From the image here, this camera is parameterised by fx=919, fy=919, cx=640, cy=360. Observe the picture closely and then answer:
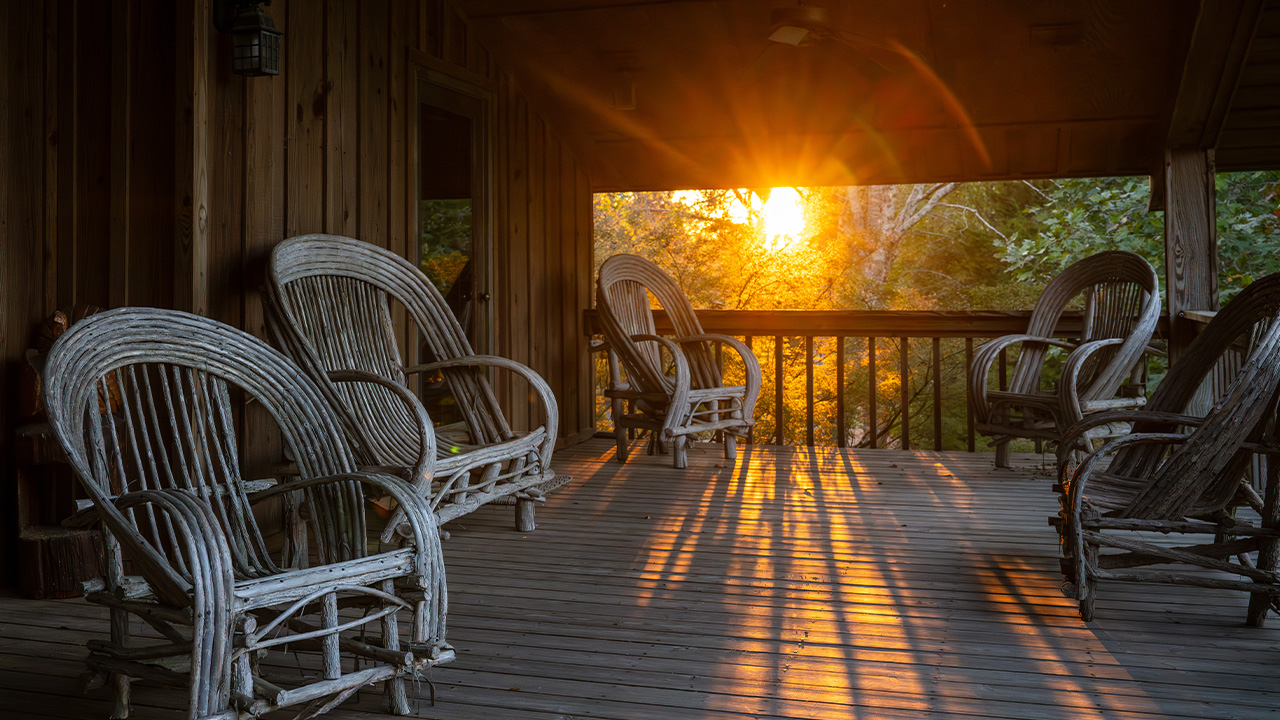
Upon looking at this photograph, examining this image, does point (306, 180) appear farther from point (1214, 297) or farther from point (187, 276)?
point (1214, 297)

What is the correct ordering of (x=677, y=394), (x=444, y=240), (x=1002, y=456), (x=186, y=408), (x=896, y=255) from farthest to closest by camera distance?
(x=896, y=255)
(x=1002, y=456)
(x=677, y=394)
(x=444, y=240)
(x=186, y=408)

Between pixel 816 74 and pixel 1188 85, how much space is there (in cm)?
185

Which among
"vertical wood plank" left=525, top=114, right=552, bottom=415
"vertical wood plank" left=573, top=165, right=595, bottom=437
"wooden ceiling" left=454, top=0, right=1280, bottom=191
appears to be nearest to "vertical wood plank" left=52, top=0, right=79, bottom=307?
"wooden ceiling" left=454, top=0, right=1280, bottom=191

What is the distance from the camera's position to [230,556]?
5.90 ft

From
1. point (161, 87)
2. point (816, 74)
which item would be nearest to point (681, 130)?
point (816, 74)

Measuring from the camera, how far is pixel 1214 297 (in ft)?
15.1

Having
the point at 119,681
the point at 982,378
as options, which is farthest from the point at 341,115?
the point at 982,378

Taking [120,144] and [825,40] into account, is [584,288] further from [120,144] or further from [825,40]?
[120,144]

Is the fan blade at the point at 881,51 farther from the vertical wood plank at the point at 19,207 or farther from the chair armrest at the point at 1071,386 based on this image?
the vertical wood plank at the point at 19,207

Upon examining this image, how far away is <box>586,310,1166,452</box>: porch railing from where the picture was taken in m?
5.51

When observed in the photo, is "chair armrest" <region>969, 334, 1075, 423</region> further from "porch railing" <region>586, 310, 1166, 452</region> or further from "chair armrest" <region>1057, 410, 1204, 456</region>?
"chair armrest" <region>1057, 410, 1204, 456</region>

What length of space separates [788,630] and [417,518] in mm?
1074

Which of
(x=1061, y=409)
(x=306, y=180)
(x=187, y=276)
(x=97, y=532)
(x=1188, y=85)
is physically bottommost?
(x=97, y=532)

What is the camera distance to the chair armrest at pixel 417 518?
1854 mm
